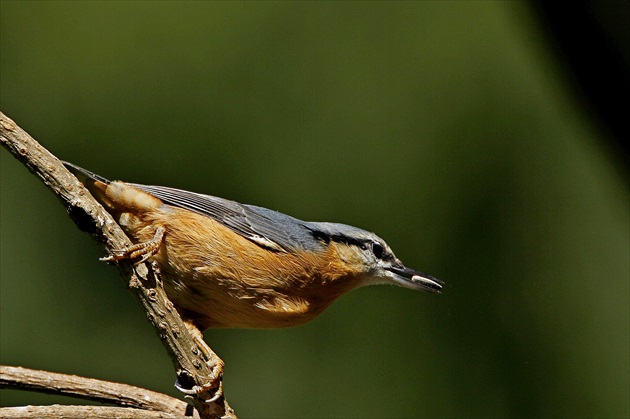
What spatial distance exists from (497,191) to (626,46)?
394 cm

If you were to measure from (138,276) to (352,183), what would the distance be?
3705 mm

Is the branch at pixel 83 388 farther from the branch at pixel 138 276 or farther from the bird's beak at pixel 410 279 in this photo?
the bird's beak at pixel 410 279

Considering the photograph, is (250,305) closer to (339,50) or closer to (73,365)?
(73,365)

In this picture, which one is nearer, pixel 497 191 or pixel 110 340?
pixel 110 340

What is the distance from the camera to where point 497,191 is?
6.38 m

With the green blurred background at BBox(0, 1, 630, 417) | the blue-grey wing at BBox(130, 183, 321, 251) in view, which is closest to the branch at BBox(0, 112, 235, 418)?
the blue-grey wing at BBox(130, 183, 321, 251)

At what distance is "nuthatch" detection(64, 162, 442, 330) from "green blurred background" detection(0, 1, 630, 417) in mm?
2391

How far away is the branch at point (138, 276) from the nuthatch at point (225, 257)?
0.23m

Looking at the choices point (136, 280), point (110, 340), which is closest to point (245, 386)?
point (110, 340)

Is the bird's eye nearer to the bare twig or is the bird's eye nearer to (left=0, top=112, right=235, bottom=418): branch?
(left=0, top=112, right=235, bottom=418): branch

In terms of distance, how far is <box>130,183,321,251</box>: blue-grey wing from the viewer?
3.14 m

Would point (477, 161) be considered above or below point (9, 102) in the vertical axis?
above

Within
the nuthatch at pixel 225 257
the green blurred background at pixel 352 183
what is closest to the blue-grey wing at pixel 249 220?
the nuthatch at pixel 225 257

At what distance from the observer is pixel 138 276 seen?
2566 mm
